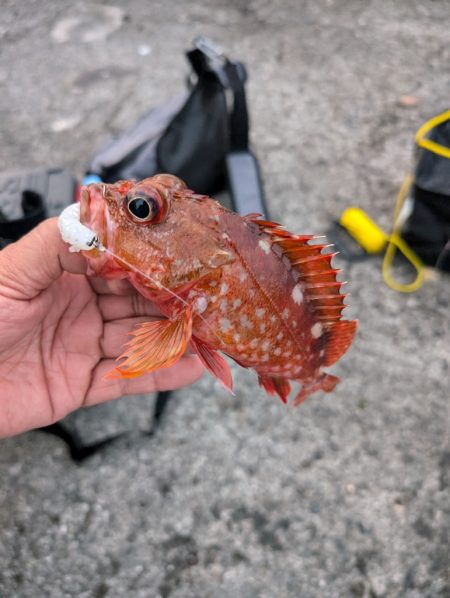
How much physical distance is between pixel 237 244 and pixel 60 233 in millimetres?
553

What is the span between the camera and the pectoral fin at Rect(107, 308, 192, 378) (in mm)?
1489

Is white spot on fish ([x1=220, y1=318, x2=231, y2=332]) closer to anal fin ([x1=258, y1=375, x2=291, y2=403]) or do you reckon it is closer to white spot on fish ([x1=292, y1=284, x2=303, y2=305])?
white spot on fish ([x1=292, y1=284, x2=303, y2=305])

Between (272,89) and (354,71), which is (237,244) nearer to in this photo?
(272,89)

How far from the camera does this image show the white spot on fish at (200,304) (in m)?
1.62

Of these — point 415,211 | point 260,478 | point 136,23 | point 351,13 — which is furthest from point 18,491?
point 351,13

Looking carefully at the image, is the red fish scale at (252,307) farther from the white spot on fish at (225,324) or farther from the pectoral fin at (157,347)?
the pectoral fin at (157,347)

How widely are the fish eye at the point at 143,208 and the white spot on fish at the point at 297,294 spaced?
1.73 feet

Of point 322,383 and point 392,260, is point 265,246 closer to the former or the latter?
point 322,383

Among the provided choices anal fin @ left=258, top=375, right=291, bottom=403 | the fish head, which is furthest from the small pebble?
the fish head

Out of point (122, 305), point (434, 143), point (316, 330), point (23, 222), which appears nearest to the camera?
point (316, 330)

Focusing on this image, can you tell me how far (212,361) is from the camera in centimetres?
172

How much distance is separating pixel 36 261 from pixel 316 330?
99 centimetres

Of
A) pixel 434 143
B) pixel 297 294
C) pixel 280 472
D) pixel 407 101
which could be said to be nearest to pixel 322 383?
pixel 297 294

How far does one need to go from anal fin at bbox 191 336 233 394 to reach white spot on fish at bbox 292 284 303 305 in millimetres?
326
